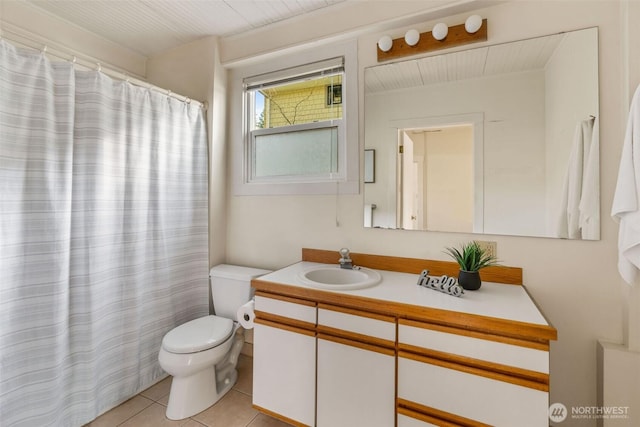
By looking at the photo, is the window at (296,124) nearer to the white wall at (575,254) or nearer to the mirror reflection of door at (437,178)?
the mirror reflection of door at (437,178)

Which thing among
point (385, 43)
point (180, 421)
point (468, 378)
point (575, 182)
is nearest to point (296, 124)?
point (385, 43)

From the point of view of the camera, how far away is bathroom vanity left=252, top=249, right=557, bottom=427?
977 millimetres

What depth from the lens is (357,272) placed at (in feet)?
5.35

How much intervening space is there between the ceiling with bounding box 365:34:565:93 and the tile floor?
7.00 feet

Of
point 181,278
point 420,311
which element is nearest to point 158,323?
point 181,278

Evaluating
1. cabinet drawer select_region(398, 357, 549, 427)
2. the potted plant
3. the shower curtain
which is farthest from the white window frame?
cabinet drawer select_region(398, 357, 549, 427)

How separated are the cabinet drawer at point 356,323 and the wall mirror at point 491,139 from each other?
0.68 meters

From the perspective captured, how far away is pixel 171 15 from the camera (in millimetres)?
1900

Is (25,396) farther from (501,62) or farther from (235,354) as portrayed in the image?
(501,62)

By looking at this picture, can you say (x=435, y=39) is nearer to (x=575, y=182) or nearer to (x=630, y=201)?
(x=575, y=182)

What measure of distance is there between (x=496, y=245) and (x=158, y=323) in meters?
2.19

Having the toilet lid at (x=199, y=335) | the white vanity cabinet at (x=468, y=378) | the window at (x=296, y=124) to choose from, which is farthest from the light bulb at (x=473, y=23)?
the toilet lid at (x=199, y=335)

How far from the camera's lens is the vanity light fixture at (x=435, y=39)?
1.48 m

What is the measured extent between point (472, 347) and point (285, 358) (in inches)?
34.4
